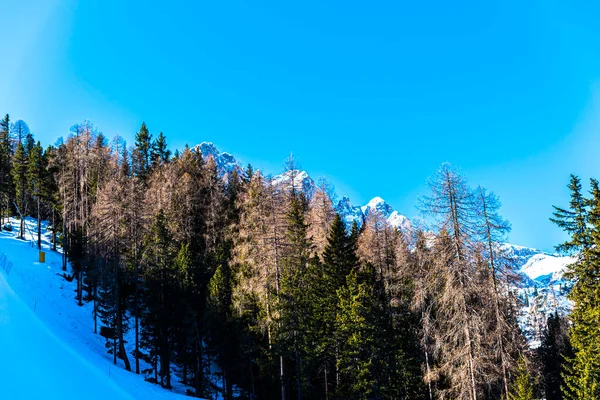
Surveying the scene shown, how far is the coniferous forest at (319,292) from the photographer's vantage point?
17375mm

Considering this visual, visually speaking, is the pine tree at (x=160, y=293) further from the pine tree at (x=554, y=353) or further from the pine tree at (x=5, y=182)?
the pine tree at (x=554, y=353)

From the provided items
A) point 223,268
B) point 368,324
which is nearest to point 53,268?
point 223,268

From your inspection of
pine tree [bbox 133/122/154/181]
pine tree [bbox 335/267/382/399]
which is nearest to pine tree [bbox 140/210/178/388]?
pine tree [bbox 335/267/382/399]

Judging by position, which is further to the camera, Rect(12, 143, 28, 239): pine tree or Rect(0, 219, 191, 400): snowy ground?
Rect(12, 143, 28, 239): pine tree

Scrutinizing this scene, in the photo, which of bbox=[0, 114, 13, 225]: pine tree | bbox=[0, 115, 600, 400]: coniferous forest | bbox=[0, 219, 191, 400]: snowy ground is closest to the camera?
bbox=[0, 219, 191, 400]: snowy ground

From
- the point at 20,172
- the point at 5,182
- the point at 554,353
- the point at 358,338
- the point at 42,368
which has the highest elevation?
the point at 20,172

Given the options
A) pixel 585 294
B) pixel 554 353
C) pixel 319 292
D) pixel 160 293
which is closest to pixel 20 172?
pixel 160 293

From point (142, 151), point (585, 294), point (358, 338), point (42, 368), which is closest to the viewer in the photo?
point (42, 368)

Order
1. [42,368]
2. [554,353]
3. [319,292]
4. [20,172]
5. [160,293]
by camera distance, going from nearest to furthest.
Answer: [42,368]
[319,292]
[160,293]
[554,353]
[20,172]

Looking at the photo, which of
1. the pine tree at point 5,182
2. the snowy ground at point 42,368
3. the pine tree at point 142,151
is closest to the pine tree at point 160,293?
the snowy ground at point 42,368

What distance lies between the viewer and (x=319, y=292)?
26984 mm

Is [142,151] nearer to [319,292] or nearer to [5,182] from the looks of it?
[5,182]

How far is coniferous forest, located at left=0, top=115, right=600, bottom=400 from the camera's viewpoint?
17375 mm

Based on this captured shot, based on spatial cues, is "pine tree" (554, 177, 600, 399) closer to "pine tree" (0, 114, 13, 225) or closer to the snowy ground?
the snowy ground
